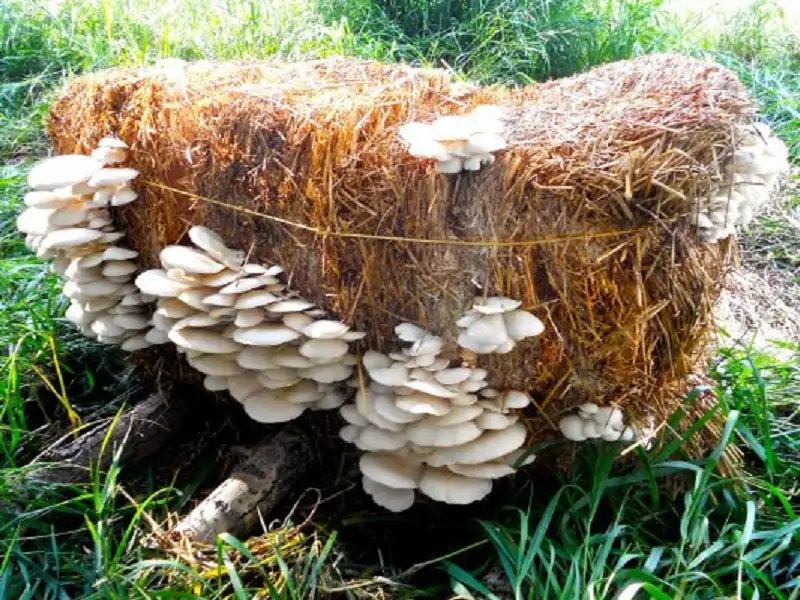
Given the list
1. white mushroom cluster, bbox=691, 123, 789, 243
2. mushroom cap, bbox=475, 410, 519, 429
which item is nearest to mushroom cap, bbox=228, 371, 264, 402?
mushroom cap, bbox=475, 410, 519, 429

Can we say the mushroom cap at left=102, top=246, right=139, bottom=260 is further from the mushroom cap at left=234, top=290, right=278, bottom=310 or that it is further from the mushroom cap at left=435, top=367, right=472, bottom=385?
the mushroom cap at left=435, top=367, right=472, bottom=385

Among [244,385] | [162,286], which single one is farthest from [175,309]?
[244,385]

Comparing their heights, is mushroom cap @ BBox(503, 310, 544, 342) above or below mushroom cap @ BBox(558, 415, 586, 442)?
above

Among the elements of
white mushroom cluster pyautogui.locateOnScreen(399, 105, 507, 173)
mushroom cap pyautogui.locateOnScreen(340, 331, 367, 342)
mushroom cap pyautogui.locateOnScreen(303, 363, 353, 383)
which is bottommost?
mushroom cap pyautogui.locateOnScreen(303, 363, 353, 383)

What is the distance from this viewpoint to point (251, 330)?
6.84ft

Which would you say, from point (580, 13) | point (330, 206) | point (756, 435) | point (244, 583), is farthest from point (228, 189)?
point (580, 13)

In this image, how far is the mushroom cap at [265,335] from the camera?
2.05 meters

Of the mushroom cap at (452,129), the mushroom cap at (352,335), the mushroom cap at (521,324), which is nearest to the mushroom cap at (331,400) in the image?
the mushroom cap at (352,335)

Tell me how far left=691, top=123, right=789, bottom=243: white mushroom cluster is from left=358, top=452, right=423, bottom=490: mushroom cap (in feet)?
3.48

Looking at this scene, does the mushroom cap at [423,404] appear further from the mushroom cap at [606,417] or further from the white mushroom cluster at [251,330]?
the mushroom cap at [606,417]

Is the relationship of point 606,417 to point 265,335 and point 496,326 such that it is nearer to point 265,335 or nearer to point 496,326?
point 496,326

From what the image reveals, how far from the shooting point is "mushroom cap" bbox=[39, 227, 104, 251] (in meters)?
2.36

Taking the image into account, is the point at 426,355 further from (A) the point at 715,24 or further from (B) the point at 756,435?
(A) the point at 715,24

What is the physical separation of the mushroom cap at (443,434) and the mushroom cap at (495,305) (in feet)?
1.04
